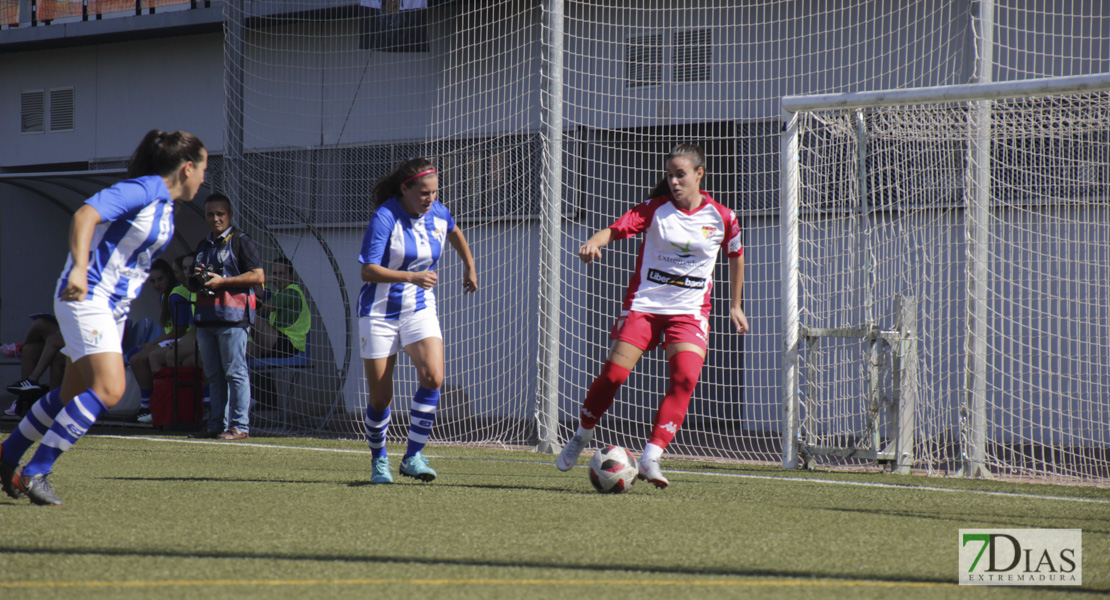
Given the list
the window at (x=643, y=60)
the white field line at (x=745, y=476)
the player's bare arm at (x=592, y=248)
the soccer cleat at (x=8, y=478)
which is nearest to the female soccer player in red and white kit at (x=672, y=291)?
the player's bare arm at (x=592, y=248)

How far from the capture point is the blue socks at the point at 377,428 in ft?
18.8

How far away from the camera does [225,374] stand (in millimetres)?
8961

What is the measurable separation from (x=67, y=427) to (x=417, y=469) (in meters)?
1.85

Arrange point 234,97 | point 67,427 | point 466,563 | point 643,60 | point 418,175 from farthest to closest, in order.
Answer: point 234,97 → point 643,60 → point 418,175 → point 67,427 → point 466,563

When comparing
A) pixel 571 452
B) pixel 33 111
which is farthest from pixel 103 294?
pixel 33 111

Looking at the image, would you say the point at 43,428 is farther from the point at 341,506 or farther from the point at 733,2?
the point at 733,2

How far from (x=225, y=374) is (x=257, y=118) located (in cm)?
390

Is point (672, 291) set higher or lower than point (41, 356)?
higher

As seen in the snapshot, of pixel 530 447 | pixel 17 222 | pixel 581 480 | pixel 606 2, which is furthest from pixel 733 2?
pixel 17 222

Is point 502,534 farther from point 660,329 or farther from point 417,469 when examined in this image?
point 660,329

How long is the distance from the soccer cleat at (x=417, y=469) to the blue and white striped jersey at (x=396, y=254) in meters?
0.83

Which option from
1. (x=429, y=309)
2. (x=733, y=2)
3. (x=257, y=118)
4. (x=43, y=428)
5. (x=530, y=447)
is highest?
(x=733, y=2)

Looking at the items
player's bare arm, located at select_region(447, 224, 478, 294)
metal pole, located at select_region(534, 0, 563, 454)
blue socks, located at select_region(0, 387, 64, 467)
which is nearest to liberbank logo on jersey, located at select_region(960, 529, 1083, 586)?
player's bare arm, located at select_region(447, 224, 478, 294)

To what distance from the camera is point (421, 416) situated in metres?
5.81
